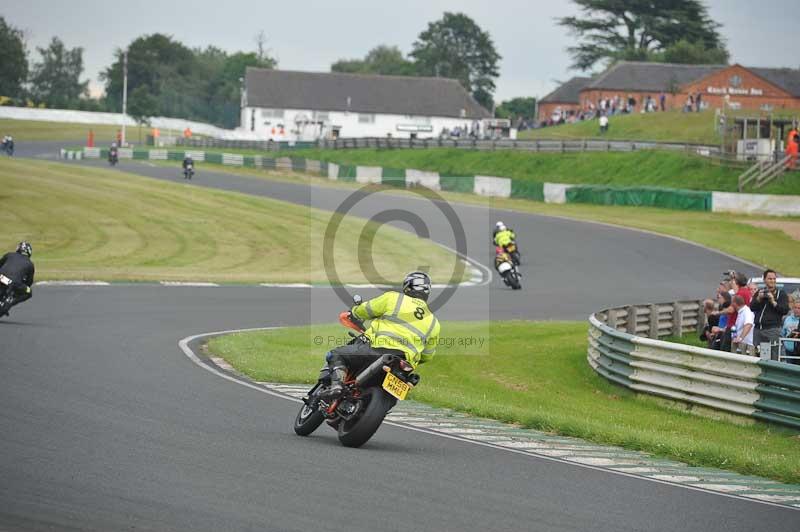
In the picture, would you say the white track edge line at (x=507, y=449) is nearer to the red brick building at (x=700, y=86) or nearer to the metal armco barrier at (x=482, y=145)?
the metal armco barrier at (x=482, y=145)

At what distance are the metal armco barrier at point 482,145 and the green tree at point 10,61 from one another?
53823 millimetres

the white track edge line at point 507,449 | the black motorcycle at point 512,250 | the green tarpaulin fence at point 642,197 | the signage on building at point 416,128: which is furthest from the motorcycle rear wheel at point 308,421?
the signage on building at point 416,128

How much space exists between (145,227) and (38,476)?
3606 centimetres

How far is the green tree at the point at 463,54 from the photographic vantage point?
158 meters

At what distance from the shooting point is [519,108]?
155875 mm

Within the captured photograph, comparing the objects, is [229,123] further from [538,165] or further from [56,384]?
[56,384]

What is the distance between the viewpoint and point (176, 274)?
33469 millimetres

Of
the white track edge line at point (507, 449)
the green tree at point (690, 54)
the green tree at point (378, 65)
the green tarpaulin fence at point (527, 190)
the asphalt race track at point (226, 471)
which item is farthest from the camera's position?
the green tree at point (378, 65)

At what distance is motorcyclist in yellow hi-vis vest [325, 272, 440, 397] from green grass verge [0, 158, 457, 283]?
21.1 m

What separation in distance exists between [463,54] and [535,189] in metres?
102

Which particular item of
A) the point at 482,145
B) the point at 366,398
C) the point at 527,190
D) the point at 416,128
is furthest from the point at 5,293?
the point at 416,128

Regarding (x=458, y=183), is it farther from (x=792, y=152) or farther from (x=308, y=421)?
(x=308, y=421)

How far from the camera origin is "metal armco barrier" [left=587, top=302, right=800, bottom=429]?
14.5m

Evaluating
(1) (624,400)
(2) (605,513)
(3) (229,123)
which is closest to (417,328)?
(2) (605,513)
